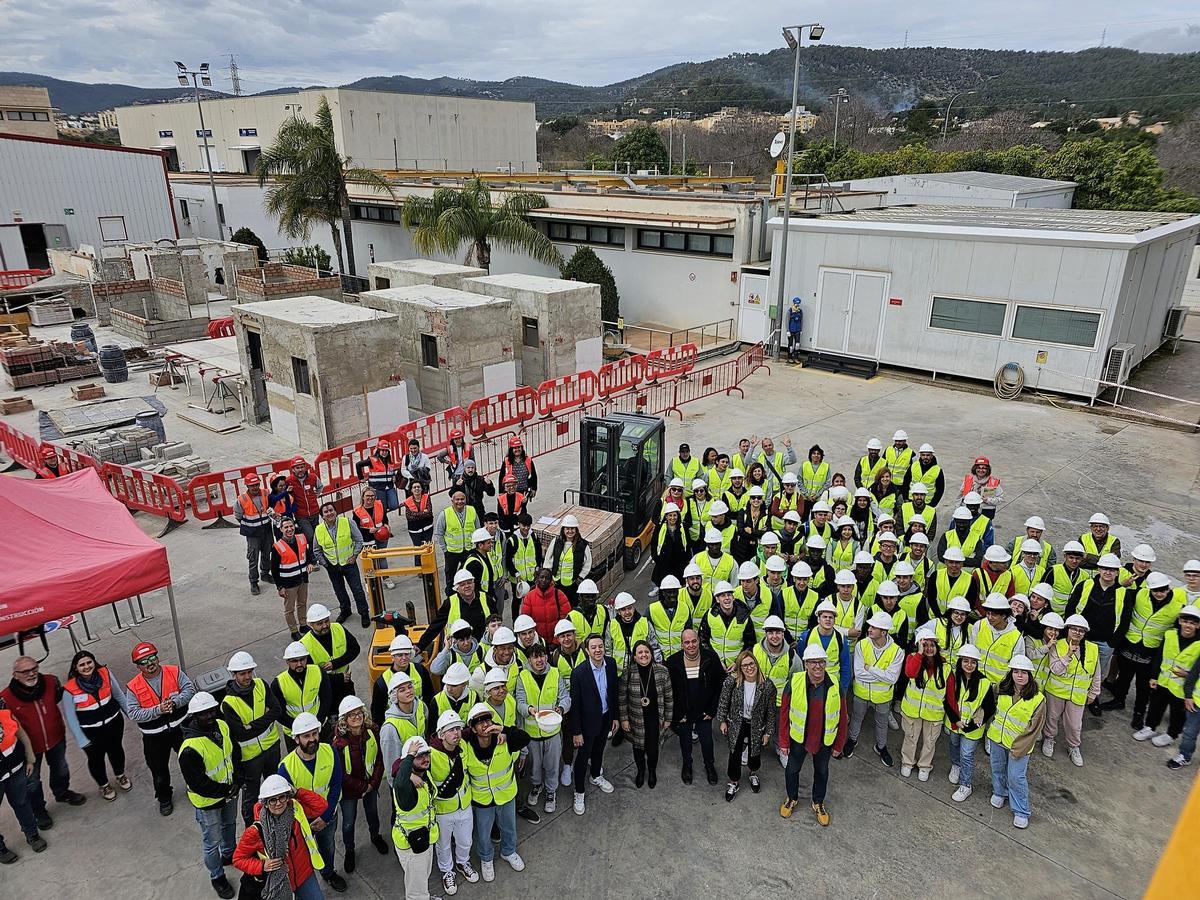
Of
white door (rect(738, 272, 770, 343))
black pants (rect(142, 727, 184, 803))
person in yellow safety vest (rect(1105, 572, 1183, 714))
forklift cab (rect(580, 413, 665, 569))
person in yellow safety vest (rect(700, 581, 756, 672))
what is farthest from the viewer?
white door (rect(738, 272, 770, 343))

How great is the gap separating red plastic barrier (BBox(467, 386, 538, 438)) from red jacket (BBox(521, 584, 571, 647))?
8639 mm

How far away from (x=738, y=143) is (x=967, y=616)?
289 ft

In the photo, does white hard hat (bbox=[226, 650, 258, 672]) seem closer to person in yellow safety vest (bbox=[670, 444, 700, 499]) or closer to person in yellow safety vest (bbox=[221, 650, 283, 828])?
person in yellow safety vest (bbox=[221, 650, 283, 828])

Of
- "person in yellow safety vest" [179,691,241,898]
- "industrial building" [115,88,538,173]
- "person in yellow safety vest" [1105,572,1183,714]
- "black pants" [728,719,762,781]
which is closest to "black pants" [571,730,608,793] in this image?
"black pants" [728,719,762,781]

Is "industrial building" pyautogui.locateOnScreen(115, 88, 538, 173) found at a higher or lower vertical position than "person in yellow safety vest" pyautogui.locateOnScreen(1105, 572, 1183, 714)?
higher

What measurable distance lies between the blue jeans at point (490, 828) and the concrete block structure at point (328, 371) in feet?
35.8

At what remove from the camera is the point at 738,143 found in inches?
3430

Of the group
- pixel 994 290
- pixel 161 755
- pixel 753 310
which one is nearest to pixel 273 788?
pixel 161 755

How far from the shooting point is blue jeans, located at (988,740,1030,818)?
657 centimetres

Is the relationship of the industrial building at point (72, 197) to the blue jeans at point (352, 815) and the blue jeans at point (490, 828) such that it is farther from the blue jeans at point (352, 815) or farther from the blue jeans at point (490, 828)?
the blue jeans at point (490, 828)

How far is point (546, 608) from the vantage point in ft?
25.8

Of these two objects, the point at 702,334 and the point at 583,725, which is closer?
the point at 583,725

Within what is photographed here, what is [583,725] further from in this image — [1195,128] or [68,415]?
[1195,128]

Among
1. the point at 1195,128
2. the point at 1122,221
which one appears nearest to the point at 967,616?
the point at 1122,221
